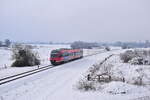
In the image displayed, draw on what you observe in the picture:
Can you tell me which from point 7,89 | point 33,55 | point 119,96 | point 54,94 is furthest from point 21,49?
point 119,96

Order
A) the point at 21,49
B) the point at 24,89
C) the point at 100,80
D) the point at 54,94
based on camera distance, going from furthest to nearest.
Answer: the point at 21,49
the point at 100,80
the point at 24,89
the point at 54,94

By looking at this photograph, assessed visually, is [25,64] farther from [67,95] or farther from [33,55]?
[67,95]

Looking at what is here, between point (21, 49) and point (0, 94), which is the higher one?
point (21, 49)

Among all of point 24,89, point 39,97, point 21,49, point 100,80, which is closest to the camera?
point 39,97

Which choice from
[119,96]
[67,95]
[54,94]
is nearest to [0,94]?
[54,94]

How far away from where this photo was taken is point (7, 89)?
15484mm

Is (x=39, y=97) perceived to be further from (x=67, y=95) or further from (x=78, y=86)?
(x=78, y=86)

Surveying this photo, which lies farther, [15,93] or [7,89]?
[7,89]

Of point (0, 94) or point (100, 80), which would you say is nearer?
point (0, 94)

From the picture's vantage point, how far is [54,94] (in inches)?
541

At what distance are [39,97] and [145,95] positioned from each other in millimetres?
8632

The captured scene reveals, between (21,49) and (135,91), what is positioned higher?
(21,49)

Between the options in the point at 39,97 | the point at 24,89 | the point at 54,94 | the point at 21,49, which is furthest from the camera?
the point at 21,49

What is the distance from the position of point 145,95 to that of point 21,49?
2828 centimetres
